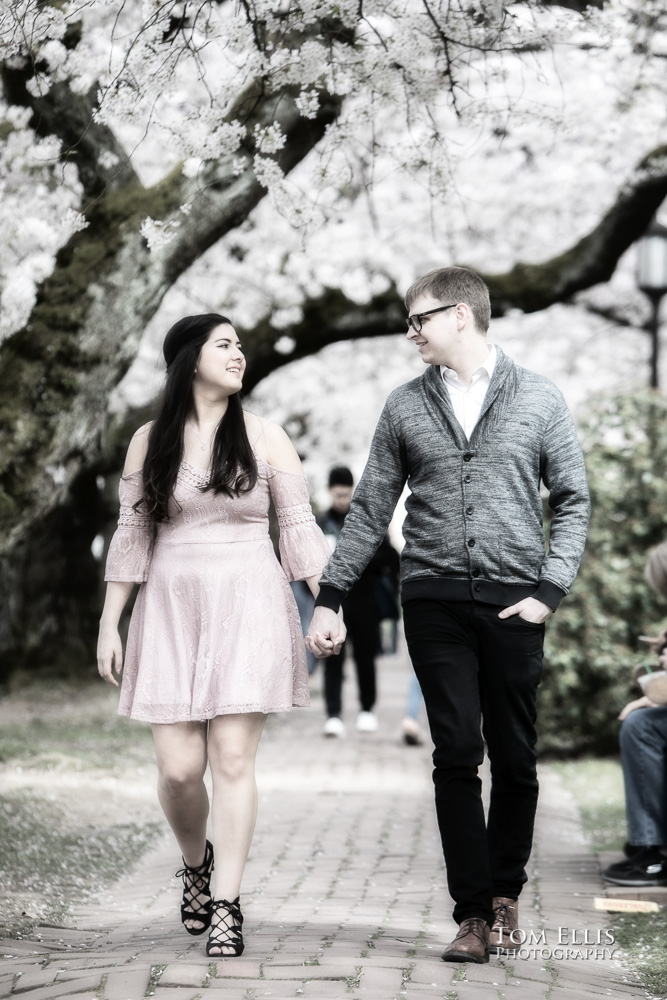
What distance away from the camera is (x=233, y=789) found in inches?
165

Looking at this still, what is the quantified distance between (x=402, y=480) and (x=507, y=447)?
424 millimetres

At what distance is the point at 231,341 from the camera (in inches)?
178

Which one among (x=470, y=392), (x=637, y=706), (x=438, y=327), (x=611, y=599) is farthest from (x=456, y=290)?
(x=611, y=599)

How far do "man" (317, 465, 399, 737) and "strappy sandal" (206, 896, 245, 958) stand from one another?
5917mm

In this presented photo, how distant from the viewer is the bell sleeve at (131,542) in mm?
4426

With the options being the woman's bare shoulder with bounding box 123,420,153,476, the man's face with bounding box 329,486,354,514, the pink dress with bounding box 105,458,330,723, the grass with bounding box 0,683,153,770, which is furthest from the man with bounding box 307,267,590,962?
the man's face with bounding box 329,486,354,514

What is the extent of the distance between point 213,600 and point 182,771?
1.91 ft

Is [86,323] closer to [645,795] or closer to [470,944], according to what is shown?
[645,795]

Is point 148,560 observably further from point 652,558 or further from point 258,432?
point 652,558

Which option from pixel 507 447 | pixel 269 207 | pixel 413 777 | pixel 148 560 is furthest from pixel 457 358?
pixel 269 207

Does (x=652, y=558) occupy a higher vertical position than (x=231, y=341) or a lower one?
lower

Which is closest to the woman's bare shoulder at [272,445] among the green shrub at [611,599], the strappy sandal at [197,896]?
the strappy sandal at [197,896]

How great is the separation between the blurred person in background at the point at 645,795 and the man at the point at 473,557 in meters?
1.39

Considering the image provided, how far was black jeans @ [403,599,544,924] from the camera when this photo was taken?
3.97 meters
